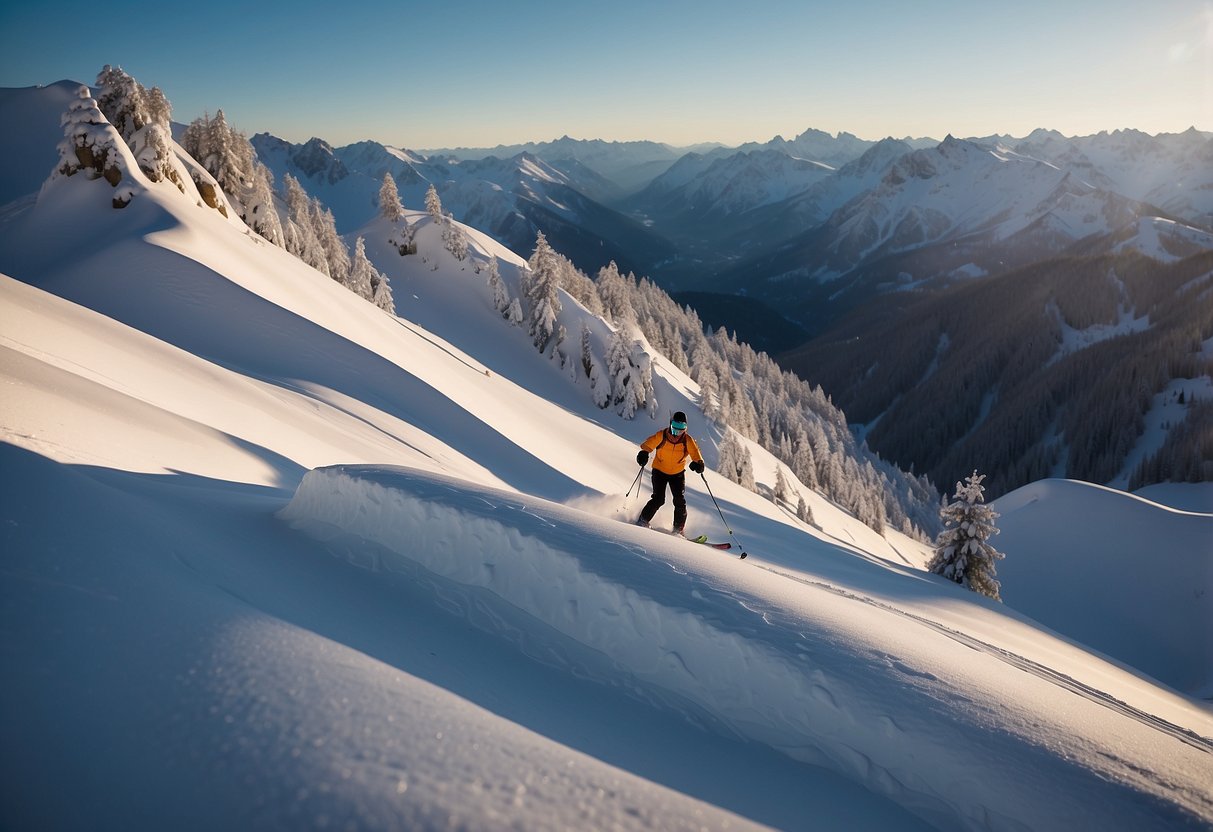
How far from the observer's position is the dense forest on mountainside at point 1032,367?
117 metres

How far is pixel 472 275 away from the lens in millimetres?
60281

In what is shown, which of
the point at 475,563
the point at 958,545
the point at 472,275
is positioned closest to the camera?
the point at 475,563

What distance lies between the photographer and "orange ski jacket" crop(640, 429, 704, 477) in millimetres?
11258

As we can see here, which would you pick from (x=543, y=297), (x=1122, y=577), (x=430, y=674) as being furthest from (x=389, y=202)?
(x=1122, y=577)

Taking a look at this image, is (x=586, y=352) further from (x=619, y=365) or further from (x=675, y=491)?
(x=675, y=491)

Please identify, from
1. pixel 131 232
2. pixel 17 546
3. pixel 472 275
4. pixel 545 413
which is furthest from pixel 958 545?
pixel 472 275

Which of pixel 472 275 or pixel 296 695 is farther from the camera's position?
pixel 472 275

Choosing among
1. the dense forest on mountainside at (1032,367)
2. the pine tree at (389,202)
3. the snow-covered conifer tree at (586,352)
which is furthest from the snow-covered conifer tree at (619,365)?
the dense forest on mountainside at (1032,367)

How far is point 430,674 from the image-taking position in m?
4.38

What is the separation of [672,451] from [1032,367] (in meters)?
181

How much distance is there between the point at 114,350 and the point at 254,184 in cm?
4029

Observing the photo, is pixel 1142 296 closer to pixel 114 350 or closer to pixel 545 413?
pixel 545 413

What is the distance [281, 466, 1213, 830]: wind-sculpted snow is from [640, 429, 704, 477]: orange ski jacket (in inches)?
158

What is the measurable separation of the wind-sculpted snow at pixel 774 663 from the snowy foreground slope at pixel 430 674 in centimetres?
3
